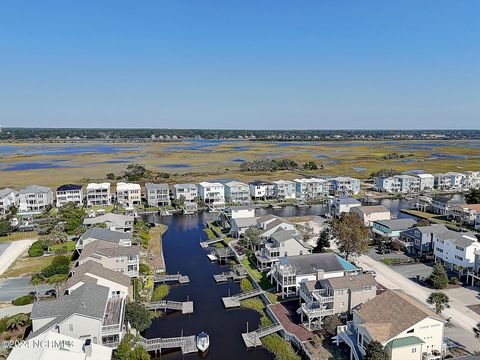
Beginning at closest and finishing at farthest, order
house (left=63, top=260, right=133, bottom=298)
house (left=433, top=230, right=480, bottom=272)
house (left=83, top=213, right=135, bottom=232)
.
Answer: house (left=63, top=260, right=133, bottom=298) < house (left=433, top=230, right=480, bottom=272) < house (left=83, top=213, right=135, bottom=232)

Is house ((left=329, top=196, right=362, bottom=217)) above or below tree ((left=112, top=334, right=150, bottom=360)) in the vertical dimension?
above

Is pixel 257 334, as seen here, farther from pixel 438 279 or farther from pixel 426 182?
pixel 426 182

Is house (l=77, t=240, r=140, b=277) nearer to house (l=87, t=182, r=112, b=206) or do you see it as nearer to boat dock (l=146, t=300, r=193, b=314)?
boat dock (l=146, t=300, r=193, b=314)

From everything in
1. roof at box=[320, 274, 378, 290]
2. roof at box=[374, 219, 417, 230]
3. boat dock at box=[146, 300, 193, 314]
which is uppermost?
roof at box=[320, 274, 378, 290]

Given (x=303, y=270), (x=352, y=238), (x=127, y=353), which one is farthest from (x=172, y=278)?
(x=352, y=238)

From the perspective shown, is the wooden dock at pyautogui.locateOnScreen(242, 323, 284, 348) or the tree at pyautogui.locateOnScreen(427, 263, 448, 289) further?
the tree at pyautogui.locateOnScreen(427, 263, 448, 289)

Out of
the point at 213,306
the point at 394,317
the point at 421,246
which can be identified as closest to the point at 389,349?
the point at 394,317

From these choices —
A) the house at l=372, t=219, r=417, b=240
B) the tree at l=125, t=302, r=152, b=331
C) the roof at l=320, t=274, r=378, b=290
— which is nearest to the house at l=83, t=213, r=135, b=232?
the tree at l=125, t=302, r=152, b=331

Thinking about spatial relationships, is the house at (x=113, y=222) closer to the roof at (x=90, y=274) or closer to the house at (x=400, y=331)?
the roof at (x=90, y=274)
